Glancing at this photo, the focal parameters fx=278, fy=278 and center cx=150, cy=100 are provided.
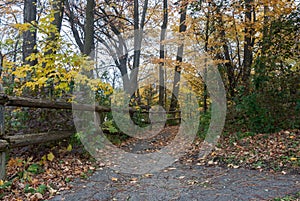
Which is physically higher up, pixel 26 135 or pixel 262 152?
pixel 26 135

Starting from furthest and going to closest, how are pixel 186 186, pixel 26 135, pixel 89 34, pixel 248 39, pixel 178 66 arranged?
1. pixel 178 66
2. pixel 248 39
3. pixel 89 34
4. pixel 26 135
5. pixel 186 186

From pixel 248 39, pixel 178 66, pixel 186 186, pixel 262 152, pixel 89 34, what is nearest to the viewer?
pixel 186 186

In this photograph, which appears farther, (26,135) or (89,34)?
(89,34)

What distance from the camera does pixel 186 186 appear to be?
343cm

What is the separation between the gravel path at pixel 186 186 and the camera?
3.03m

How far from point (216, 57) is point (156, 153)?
420 centimetres

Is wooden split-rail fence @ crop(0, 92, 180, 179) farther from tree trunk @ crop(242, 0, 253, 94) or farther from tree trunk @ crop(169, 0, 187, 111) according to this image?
tree trunk @ crop(169, 0, 187, 111)

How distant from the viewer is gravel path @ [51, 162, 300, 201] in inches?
119

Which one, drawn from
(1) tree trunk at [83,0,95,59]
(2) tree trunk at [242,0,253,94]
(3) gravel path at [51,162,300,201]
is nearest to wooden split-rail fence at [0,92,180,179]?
(3) gravel path at [51,162,300,201]

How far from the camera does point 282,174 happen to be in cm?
380

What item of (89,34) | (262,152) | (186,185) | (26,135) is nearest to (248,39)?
(262,152)

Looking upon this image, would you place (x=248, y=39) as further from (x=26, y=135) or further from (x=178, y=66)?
(x=26, y=135)

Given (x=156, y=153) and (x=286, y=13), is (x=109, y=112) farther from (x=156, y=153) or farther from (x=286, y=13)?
(x=286, y=13)

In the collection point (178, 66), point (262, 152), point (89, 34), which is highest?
point (89, 34)
